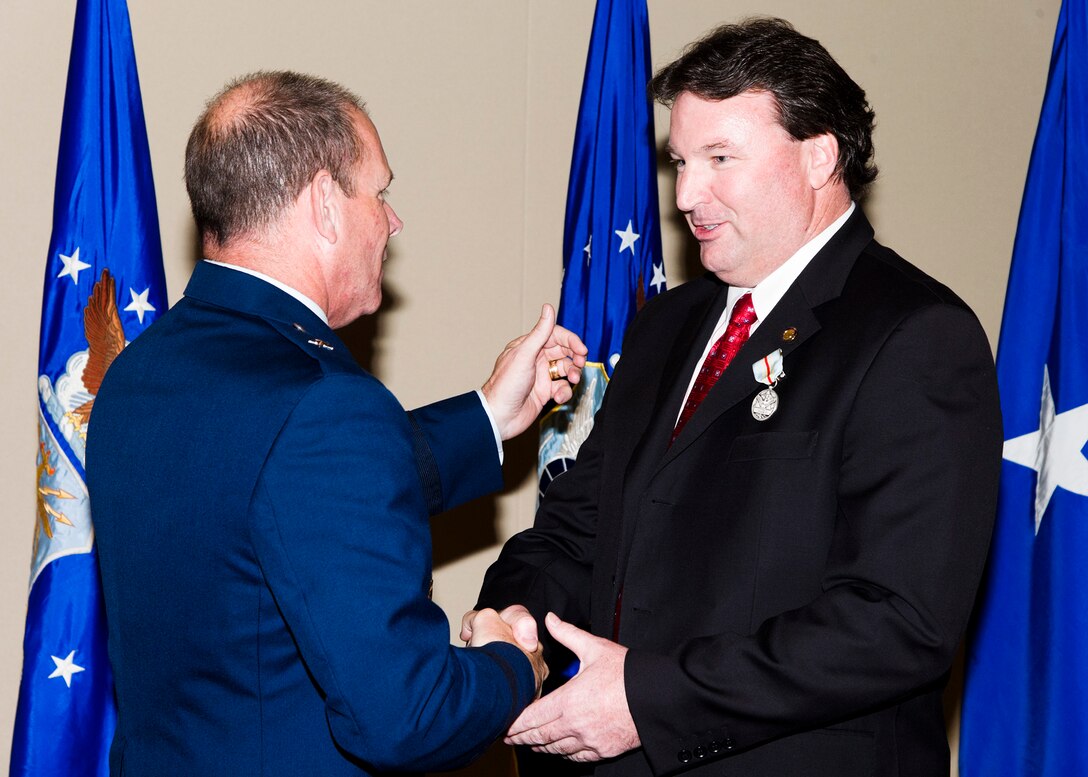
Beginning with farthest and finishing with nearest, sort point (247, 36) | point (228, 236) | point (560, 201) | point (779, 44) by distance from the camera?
point (560, 201) < point (247, 36) < point (779, 44) < point (228, 236)

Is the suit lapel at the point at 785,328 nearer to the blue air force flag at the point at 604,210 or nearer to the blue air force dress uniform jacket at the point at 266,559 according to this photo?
the blue air force dress uniform jacket at the point at 266,559

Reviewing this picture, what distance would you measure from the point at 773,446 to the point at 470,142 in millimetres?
2405

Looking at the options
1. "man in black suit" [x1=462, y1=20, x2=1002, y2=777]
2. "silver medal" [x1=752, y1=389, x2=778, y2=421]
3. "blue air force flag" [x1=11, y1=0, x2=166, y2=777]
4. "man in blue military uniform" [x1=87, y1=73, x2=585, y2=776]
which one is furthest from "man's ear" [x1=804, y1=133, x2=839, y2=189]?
"blue air force flag" [x1=11, y1=0, x2=166, y2=777]

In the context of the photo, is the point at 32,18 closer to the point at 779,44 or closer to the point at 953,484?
the point at 779,44

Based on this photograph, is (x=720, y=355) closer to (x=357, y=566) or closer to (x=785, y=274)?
(x=785, y=274)

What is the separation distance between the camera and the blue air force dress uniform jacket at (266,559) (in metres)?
1.68

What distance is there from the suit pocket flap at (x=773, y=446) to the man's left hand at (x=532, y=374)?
69 cm

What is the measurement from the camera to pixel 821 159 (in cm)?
234

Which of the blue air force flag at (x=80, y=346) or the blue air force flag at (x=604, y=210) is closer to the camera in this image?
the blue air force flag at (x=80, y=346)

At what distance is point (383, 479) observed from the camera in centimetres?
171

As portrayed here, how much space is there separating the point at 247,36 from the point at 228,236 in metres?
2.14

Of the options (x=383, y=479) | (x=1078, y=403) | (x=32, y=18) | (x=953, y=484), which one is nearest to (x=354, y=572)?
(x=383, y=479)

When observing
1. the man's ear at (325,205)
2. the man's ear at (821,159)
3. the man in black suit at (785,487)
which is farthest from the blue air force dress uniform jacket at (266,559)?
the man's ear at (821,159)

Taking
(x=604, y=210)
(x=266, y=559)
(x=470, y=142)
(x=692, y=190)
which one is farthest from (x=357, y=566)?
(x=470, y=142)
